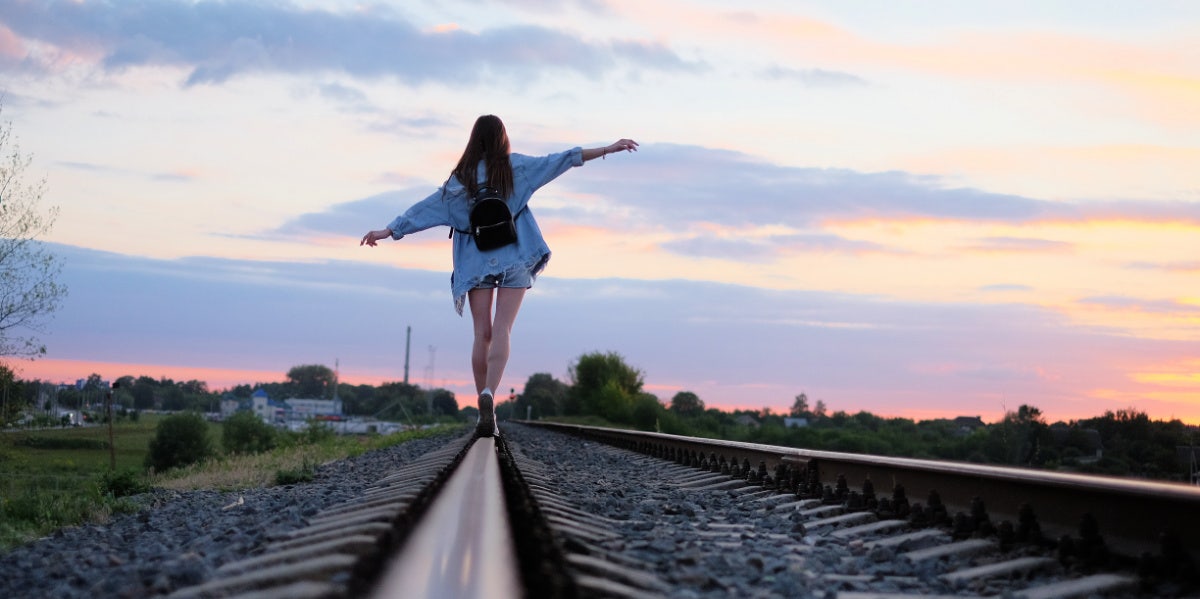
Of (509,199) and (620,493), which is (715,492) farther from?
(509,199)

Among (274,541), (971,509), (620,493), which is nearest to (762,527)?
(971,509)

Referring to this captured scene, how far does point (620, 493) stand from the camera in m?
5.71

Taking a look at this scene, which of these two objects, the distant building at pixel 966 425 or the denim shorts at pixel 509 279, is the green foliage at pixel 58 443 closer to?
the distant building at pixel 966 425

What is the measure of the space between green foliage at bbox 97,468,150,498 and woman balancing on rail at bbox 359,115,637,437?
11.4ft

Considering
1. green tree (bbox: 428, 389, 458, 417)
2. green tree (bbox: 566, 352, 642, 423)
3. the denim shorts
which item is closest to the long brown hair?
the denim shorts

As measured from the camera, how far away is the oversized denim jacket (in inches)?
274

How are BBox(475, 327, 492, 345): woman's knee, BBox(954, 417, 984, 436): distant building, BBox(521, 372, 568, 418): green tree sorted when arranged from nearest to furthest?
BBox(475, 327, 492, 345): woman's knee, BBox(954, 417, 984, 436): distant building, BBox(521, 372, 568, 418): green tree

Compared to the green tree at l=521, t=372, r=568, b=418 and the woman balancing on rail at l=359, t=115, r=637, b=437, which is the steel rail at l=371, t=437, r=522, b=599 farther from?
the green tree at l=521, t=372, r=568, b=418

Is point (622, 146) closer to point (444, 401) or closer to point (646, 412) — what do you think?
point (646, 412)

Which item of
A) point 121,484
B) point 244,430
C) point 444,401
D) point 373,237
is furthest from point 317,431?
point 444,401

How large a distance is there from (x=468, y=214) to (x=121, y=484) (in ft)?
13.4

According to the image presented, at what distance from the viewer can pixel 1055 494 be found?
3229mm

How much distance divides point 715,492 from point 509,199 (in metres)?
2.38

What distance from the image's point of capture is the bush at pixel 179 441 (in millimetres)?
69125
